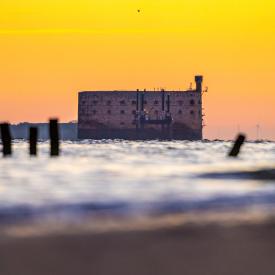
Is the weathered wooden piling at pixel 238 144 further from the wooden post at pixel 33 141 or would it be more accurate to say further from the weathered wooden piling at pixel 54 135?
the wooden post at pixel 33 141

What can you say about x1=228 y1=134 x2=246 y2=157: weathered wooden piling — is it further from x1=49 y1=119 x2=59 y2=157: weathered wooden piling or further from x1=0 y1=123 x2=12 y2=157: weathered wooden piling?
x1=0 y1=123 x2=12 y2=157: weathered wooden piling

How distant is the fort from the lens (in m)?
101

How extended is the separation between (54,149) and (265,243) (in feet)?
76.7

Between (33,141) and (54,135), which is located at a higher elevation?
(54,135)

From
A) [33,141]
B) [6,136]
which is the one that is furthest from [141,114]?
[6,136]

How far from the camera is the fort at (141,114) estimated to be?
101 meters

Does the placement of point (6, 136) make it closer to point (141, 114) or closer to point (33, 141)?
point (33, 141)

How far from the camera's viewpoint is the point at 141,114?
101 meters

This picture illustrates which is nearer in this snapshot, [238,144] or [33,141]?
[33,141]

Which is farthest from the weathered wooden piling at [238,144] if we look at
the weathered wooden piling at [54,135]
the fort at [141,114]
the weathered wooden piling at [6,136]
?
the fort at [141,114]

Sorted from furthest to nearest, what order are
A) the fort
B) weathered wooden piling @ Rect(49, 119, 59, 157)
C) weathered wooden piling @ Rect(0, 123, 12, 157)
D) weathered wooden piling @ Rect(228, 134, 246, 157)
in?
the fort < weathered wooden piling @ Rect(228, 134, 246, 157) < weathered wooden piling @ Rect(0, 123, 12, 157) < weathered wooden piling @ Rect(49, 119, 59, 157)

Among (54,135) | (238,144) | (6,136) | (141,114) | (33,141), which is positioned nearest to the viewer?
(54,135)

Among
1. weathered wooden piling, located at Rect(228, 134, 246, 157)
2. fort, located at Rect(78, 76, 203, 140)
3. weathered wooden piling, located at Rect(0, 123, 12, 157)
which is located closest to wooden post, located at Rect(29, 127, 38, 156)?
weathered wooden piling, located at Rect(0, 123, 12, 157)

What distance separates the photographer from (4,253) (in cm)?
585
